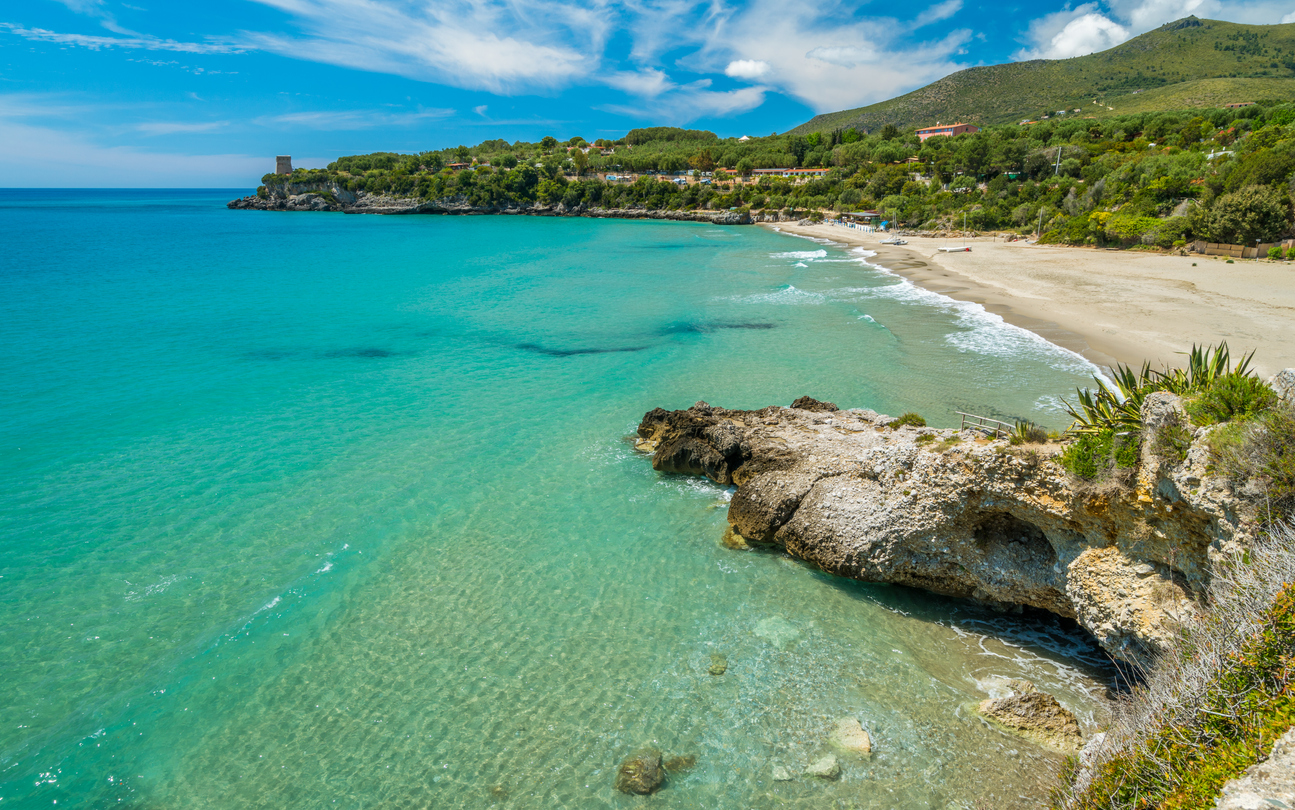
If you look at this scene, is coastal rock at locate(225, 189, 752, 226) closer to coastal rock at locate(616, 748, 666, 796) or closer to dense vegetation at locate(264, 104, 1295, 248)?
dense vegetation at locate(264, 104, 1295, 248)

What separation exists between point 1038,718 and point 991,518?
11.0 feet

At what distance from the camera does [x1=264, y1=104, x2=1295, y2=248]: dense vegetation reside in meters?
A: 47.5

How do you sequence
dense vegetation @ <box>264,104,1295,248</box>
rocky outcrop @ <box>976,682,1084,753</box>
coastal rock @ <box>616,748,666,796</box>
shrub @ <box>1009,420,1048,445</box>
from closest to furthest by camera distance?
1. coastal rock @ <box>616,748,666,796</box>
2. rocky outcrop @ <box>976,682,1084,753</box>
3. shrub @ <box>1009,420,1048,445</box>
4. dense vegetation @ <box>264,104,1295,248</box>

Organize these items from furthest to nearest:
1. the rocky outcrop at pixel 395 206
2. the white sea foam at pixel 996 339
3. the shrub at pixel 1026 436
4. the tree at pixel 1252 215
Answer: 1. the rocky outcrop at pixel 395 206
2. the tree at pixel 1252 215
3. the white sea foam at pixel 996 339
4. the shrub at pixel 1026 436

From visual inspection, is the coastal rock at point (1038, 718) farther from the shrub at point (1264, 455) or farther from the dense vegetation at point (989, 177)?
the dense vegetation at point (989, 177)

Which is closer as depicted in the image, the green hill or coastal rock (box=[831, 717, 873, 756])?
coastal rock (box=[831, 717, 873, 756])

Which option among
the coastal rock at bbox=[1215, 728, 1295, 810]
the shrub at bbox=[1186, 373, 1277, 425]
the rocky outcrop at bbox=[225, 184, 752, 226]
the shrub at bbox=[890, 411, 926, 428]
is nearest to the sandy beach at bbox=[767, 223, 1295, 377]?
the shrub at bbox=[890, 411, 926, 428]

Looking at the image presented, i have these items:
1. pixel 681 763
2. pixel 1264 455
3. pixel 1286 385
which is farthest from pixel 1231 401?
pixel 681 763

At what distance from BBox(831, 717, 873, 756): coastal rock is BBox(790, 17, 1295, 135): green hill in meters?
170

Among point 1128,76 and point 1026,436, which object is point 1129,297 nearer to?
point 1026,436

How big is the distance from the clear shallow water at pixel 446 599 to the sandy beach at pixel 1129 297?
353cm

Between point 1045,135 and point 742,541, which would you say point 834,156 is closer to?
point 1045,135

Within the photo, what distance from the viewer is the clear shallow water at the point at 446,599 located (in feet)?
26.7

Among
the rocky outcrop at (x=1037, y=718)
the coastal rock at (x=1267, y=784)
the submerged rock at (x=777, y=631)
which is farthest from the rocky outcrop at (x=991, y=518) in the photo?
the coastal rock at (x=1267, y=784)
